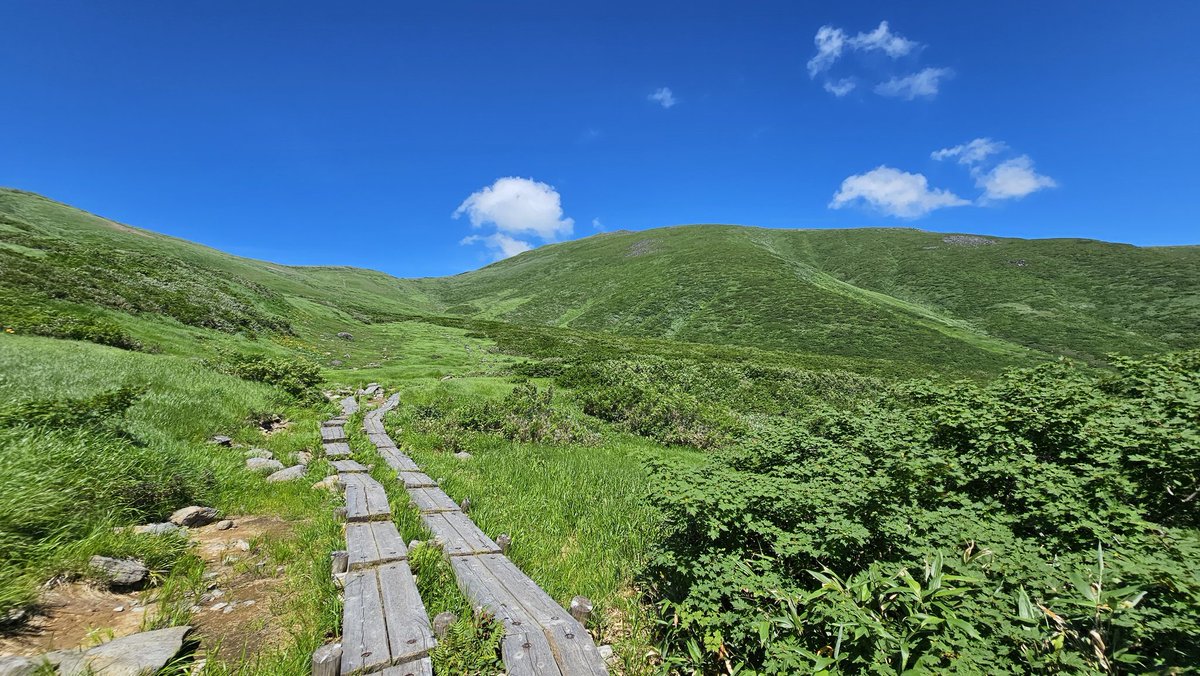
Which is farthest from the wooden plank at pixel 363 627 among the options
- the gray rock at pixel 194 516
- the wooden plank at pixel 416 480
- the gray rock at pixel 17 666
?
the wooden plank at pixel 416 480

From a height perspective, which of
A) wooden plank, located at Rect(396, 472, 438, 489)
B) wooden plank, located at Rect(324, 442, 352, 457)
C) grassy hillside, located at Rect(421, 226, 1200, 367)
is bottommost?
wooden plank, located at Rect(396, 472, 438, 489)

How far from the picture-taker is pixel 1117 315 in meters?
67.4

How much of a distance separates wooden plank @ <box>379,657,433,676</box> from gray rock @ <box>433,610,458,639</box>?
356 mm

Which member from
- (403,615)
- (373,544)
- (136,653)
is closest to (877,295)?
(373,544)

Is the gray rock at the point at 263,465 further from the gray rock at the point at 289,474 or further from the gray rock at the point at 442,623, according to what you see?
the gray rock at the point at 442,623

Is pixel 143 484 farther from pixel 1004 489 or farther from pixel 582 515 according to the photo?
pixel 1004 489

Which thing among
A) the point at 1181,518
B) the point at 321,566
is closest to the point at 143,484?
the point at 321,566

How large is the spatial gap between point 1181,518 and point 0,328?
26462 millimetres

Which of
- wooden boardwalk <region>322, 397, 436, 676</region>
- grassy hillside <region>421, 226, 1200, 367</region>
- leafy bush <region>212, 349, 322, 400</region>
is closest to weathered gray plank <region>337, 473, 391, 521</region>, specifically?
wooden boardwalk <region>322, 397, 436, 676</region>

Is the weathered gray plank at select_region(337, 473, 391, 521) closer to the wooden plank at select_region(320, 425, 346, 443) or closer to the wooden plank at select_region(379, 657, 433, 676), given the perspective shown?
the wooden plank at select_region(379, 657, 433, 676)

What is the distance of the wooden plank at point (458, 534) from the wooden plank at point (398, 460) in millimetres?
2866

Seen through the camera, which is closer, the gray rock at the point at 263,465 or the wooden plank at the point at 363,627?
the wooden plank at the point at 363,627

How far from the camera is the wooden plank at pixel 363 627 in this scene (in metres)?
4.01

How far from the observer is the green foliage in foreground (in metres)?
3.17
